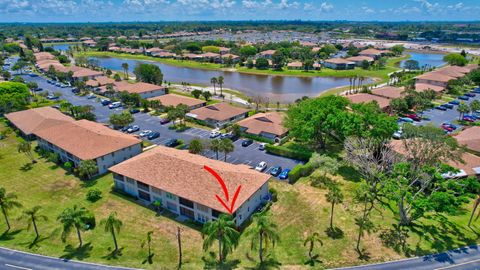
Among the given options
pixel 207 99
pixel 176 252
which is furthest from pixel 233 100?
pixel 176 252

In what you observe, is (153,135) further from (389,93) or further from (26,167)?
(389,93)

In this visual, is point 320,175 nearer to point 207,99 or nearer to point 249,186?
point 249,186

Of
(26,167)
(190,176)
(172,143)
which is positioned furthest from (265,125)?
(26,167)

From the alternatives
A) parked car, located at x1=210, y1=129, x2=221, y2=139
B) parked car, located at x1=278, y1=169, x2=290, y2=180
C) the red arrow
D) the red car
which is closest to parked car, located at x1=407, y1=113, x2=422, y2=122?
the red car

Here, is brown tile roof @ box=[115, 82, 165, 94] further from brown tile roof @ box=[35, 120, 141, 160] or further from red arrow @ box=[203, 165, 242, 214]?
red arrow @ box=[203, 165, 242, 214]

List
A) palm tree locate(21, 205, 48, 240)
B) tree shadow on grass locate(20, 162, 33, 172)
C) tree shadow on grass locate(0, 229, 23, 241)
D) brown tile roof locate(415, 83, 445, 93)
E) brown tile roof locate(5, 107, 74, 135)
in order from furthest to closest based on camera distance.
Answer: brown tile roof locate(415, 83, 445, 93)
brown tile roof locate(5, 107, 74, 135)
tree shadow on grass locate(20, 162, 33, 172)
tree shadow on grass locate(0, 229, 23, 241)
palm tree locate(21, 205, 48, 240)

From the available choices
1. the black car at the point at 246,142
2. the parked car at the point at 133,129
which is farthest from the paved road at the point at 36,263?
the parked car at the point at 133,129
